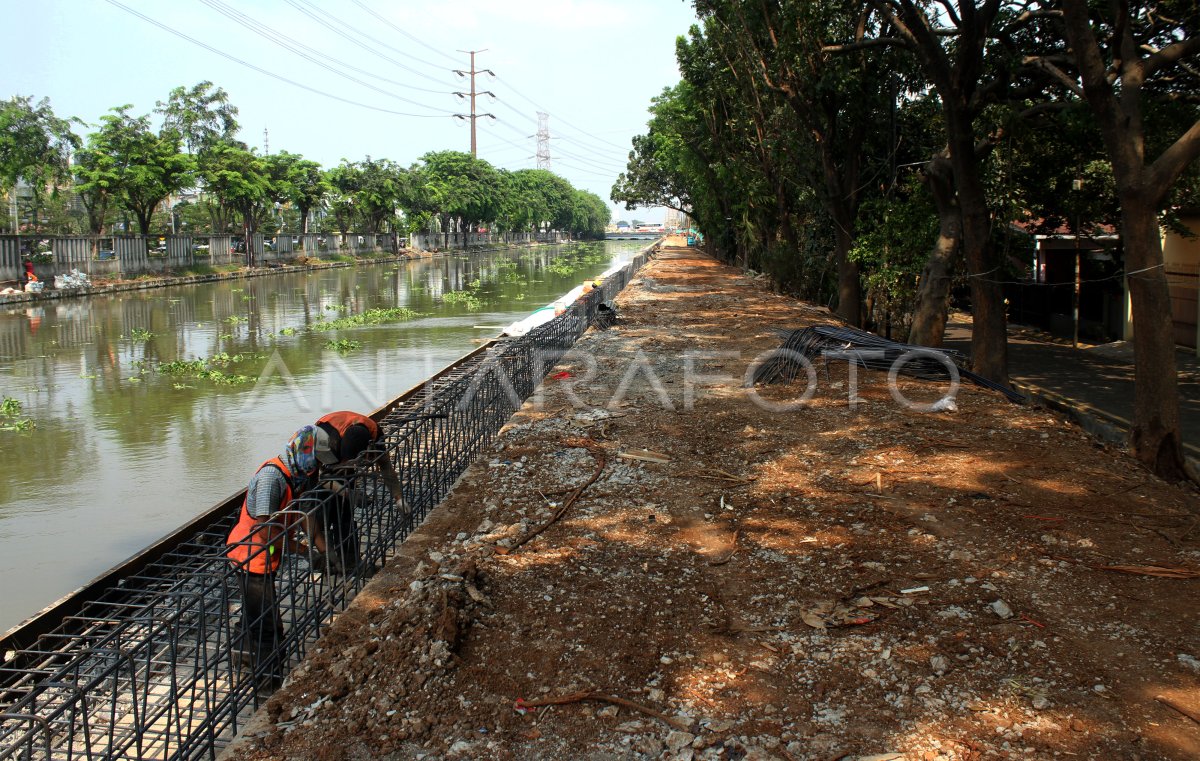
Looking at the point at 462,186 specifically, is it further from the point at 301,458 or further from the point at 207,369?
the point at 301,458

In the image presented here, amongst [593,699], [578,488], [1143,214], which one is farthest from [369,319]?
[593,699]

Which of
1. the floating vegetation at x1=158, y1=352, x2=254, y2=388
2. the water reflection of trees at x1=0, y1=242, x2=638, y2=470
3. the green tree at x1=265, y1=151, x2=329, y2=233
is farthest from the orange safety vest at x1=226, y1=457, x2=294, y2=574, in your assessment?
the green tree at x1=265, y1=151, x2=329, y2=233

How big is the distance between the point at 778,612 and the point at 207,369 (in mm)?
15229

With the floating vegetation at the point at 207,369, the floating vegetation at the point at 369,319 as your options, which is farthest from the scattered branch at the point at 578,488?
the floating vegetation at the point at 369,319

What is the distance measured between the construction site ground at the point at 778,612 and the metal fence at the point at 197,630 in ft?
1.06

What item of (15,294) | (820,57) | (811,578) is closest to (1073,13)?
(811,578)

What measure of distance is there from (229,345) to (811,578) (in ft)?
60.8

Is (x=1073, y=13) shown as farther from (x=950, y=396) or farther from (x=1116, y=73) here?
(x=950, y=396)

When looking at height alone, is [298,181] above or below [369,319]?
above

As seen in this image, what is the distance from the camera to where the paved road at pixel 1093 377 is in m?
10.8

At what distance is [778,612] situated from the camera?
193 inches

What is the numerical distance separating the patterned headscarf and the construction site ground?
821mm

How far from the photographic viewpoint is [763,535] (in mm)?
6125

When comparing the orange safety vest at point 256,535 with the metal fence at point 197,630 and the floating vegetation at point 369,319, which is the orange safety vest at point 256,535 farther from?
the floating vegetation at point 369,319
